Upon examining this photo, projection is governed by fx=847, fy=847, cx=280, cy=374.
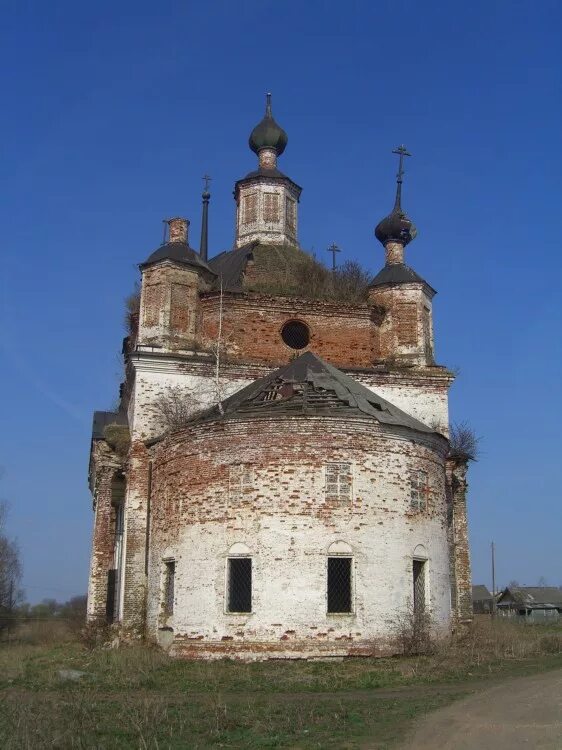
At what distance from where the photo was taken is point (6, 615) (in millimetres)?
42000

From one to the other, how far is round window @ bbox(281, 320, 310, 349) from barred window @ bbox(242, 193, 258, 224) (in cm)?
564

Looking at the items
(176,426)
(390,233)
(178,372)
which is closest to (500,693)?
(176,426)

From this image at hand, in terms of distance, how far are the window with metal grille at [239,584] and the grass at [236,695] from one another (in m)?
1.13

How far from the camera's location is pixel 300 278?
24141mm

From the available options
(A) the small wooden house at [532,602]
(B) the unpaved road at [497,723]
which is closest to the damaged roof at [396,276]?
(B) the unpaved road at [497,723]

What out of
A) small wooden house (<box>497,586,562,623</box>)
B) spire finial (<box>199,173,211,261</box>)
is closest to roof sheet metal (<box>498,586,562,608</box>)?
small wooden house (<box>497,586,562,623</box>)

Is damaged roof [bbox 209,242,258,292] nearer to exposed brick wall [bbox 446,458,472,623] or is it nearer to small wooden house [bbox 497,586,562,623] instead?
exposed brick wall [bbox 446,458,472,623]

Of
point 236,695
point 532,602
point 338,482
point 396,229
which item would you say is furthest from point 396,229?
point 532,602

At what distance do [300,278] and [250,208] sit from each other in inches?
166

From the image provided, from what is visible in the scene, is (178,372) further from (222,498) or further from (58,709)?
(58,709)

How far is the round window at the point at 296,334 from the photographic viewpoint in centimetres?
2255

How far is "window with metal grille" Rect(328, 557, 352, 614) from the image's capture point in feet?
52.4

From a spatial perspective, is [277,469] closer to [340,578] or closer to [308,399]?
[308,399]

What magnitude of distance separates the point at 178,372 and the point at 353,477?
236 inches
